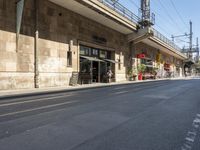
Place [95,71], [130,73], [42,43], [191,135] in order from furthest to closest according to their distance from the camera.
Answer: [130,73]
[95,71]
[42,43]
[191,135]

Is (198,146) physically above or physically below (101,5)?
below

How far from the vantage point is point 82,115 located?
358 inches

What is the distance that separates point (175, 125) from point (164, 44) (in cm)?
4968

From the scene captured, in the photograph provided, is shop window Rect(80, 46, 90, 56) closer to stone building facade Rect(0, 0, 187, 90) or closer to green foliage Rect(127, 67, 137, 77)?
stone building facade Rect(0, 0, 187, 90)

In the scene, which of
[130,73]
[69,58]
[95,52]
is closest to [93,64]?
[95,52]

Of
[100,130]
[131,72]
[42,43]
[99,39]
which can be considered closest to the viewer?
[100,130]

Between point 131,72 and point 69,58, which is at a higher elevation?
point 69,58

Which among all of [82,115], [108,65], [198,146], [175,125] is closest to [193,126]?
[175,125]

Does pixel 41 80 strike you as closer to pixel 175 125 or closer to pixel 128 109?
pixel 128 109

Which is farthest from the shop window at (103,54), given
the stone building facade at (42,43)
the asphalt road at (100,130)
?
the asphalt road at (100,130)

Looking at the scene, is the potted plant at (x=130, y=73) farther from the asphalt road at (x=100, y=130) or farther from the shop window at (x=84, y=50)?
the asphalt road at (x=100, y=130)

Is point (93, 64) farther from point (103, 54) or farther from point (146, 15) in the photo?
point (146, 15)

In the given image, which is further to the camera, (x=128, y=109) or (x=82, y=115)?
(x=128, y=109)

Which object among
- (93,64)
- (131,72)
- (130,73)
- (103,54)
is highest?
(103,54)
